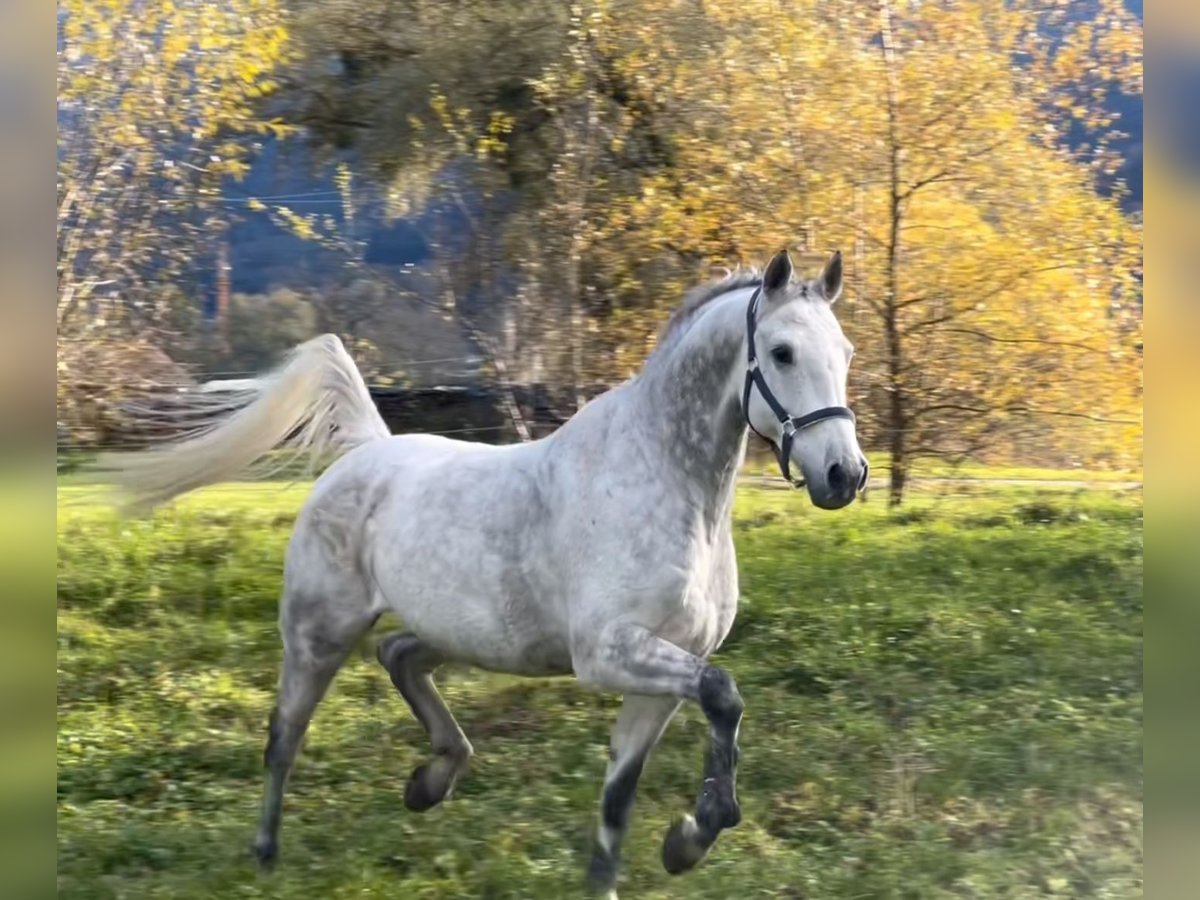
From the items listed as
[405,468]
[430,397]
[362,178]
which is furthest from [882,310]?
[405,468]

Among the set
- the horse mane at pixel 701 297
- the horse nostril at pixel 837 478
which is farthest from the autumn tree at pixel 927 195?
the horse nostril at pixel 837 478

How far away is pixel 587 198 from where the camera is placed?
6.69 metres

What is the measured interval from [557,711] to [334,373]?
197cm

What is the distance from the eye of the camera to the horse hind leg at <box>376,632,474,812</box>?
13.3 feet

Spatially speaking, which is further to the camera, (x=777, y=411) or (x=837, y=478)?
(x=777, y=411)

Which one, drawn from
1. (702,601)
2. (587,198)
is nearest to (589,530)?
(702,601)

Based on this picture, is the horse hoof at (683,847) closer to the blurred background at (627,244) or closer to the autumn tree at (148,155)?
the blurred background at (627,244)

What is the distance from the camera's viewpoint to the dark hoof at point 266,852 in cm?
398

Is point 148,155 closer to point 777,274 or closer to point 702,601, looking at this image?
point 777,274

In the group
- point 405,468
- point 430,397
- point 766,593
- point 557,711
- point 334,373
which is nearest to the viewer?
point 405,468

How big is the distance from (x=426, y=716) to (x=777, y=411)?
182cm

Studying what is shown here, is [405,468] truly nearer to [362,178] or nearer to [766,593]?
[766,593]

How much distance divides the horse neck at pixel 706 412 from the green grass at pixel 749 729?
1.44m

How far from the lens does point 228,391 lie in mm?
4359
